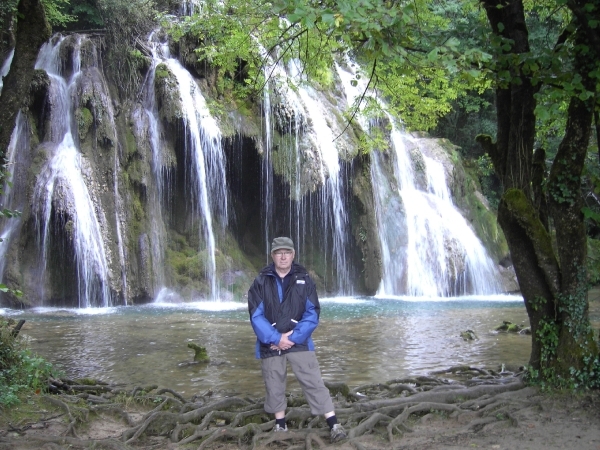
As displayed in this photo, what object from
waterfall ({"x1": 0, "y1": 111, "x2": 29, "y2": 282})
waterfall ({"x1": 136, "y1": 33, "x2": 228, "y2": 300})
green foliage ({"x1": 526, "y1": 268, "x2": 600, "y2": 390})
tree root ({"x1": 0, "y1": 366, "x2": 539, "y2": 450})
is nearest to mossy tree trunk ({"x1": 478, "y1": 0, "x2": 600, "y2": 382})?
green foliage ({"x1": 526, "y1": 268, "x2": 600, "y2": 390})

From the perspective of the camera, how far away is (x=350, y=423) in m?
5.15

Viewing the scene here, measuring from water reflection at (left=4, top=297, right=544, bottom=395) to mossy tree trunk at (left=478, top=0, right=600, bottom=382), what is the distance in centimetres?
295

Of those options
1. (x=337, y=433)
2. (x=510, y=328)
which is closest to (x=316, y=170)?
(x=510, y=328)

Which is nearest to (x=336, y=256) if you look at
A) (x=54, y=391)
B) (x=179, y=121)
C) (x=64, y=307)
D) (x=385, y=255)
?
(x=385, y=255)

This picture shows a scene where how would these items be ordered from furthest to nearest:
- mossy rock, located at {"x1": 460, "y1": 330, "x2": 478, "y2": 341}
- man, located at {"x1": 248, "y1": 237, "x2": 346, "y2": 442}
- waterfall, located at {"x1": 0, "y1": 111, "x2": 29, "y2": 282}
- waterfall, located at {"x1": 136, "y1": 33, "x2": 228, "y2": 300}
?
waterfall, located at {"x1": 136, "y1": 33, "x2": 228, "y2": 300}
waterfall, located at {"x1": 0, "y1": 111, "x2": 29, "y2": 282}
mossy rock, located at {"x1": 460, "y1": 330, "x2": 478, "y2": 341}
man, located at {"x1": 248, "y1": 237, "x2": 346, "y2": 442}

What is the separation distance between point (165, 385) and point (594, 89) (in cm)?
597

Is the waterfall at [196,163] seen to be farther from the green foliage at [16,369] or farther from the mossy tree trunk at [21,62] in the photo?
the mossy tree trunk at [21,62]

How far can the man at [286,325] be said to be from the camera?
15.7 ft

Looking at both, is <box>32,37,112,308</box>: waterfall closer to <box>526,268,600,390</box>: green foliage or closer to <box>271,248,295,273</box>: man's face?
<box>271,248,295,273</box>: man's face

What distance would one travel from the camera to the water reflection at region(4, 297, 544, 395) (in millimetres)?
8609

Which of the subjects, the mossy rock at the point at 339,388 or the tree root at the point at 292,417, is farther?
the mossy rock at the point at 339,388

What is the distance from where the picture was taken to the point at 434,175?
25.3 m

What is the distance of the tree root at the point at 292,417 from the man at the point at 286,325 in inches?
8.8

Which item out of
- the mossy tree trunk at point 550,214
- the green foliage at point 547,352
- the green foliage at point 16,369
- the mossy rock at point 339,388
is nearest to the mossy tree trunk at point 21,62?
the green foliage at point 16,369
